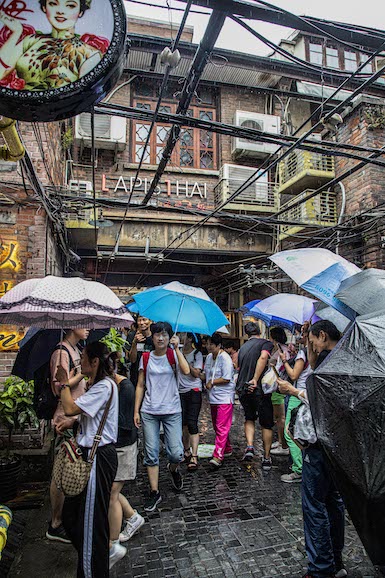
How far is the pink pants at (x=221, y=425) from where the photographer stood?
562 cm

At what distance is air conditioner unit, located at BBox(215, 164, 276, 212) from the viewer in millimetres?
12039

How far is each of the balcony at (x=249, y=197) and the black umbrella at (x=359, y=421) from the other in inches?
398

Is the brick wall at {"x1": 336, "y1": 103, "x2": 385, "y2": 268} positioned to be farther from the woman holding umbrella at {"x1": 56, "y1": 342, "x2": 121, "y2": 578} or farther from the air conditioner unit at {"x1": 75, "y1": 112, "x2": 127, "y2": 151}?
the woman holding umbrella at {"x1": 56, "y1": 342, "x2": 121, "y2": 578}

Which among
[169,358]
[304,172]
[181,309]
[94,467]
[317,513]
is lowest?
[317,513]

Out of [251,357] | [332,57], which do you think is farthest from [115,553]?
[332,57]

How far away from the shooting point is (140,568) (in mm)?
3236

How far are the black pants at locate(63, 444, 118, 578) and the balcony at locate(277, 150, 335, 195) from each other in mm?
10054

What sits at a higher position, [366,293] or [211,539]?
[366,293]

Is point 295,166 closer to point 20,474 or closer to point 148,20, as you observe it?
point 148,20

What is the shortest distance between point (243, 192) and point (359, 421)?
11.0 meters

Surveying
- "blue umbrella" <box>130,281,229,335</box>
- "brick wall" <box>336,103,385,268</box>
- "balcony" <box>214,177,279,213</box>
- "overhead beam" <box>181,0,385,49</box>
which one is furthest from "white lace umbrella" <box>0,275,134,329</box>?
"balcony" <box>214,177,279,213</box>

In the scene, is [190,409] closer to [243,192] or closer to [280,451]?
[280,451]

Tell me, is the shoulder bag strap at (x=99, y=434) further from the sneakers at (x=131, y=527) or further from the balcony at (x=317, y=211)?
the balcony at (x=317, y=211)

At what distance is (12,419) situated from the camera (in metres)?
4.77
